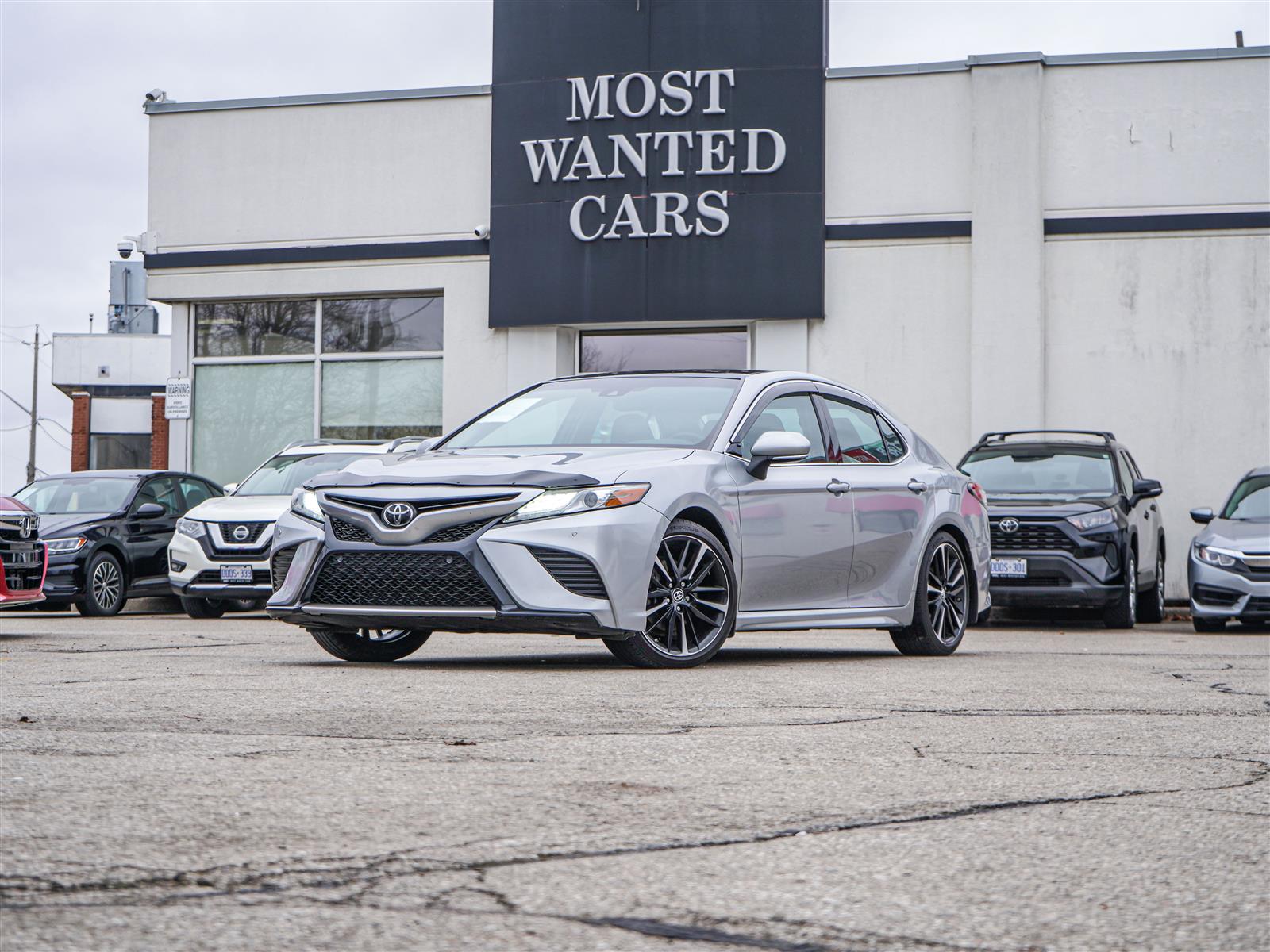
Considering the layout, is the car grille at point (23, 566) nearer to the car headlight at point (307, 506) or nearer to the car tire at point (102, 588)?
the car headlight at point (307, 506)

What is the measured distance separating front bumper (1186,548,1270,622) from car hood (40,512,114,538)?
403 inches

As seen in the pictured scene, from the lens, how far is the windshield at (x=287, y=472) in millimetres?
16375

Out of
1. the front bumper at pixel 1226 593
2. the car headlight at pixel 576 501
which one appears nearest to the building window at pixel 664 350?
the front bumper at pixel 1226 593

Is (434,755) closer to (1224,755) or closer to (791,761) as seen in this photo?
(791,761)

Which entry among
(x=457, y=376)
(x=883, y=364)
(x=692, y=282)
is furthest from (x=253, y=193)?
(x=883, y=364)

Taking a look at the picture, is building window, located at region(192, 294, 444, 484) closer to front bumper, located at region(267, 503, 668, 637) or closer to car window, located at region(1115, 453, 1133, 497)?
car window, located at region(1115, 453, 1133, 497)

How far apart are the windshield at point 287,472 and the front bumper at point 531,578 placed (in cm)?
875

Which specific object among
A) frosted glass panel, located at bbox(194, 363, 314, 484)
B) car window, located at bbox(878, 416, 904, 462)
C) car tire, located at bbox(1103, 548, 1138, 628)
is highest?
frosted glass panel, located at bbox(194, 363, 314, 484)

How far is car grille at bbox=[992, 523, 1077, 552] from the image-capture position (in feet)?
47.8

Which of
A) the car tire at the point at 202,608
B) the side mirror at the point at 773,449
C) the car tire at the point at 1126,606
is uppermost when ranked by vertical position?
the side mirror at the point at 773,449

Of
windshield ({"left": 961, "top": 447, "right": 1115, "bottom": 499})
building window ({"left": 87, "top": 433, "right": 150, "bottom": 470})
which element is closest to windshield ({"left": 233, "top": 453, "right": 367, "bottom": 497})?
windshield ({"left": 961, "top": 447, "right": 1115, "bottom": 499})

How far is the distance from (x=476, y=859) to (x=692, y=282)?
55.6 feet

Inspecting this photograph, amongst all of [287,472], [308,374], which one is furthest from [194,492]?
[308,374]

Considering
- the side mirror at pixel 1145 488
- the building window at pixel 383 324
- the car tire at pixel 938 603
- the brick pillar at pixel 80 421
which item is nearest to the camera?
the car tire at pixel 938 603
